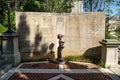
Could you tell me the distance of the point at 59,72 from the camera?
7.59 m

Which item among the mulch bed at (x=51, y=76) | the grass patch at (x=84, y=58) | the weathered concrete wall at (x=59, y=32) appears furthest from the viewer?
the weathered concrete wall at (x=59, y=32)

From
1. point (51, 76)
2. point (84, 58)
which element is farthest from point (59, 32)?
point (51, 76)

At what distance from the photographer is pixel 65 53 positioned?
1004cm

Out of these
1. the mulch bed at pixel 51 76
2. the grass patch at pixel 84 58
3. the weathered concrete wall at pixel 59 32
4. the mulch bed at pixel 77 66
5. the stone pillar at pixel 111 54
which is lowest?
the mulch bed at pixel 51 76

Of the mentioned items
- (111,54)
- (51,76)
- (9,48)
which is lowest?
(51,76)

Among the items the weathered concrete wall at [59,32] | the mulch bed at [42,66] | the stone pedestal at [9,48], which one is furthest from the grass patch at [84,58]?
the stone pedestal at [9,48]

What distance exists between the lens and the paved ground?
693 centimetres

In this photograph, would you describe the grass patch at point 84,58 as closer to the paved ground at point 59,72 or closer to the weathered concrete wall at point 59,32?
the weathered concrete wall at point 59,32

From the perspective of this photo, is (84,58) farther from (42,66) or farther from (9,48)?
(9,48)

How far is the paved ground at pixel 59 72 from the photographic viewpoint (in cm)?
693

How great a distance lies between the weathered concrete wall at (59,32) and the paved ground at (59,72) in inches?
49.8

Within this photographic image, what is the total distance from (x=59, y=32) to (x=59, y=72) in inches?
111

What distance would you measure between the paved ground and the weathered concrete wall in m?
1.26

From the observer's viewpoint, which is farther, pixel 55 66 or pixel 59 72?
pixel 55 66
